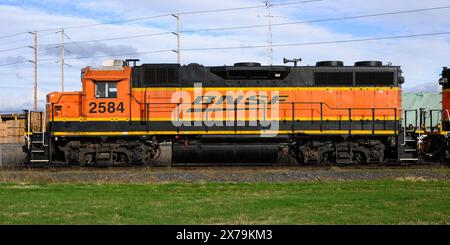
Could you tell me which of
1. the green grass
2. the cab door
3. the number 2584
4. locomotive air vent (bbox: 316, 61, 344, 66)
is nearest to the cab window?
the cab door

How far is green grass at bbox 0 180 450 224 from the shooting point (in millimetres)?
8398

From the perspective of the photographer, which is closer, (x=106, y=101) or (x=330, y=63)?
(x=106, y=101)

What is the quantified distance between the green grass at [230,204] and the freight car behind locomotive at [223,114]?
5.26 m

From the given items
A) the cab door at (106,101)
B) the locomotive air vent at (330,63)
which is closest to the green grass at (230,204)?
the cab door at (106,101)

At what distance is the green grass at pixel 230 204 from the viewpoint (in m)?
8.40

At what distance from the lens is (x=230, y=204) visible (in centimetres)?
987

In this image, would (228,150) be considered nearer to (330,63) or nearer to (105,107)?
(105,107)

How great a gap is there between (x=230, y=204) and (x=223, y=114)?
913 centimetres

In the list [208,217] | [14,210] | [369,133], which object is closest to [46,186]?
[14,210]

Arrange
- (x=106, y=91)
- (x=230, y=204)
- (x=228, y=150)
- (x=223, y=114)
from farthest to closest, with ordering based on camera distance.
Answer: (x=106, y=91)
(x=223, y=114)
(x=228, y=150)
(x=230, y=204)

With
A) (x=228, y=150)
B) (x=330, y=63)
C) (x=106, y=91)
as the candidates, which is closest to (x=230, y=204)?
(x=228, y=150)

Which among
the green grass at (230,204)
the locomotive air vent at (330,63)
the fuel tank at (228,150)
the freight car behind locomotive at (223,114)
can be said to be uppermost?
the locomotive air vent at (330,63)

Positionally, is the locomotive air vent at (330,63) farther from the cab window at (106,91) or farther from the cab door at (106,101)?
the cab window at (106,91)

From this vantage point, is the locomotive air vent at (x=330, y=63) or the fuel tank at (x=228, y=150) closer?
the fuel tank at (x=228, y=150)
